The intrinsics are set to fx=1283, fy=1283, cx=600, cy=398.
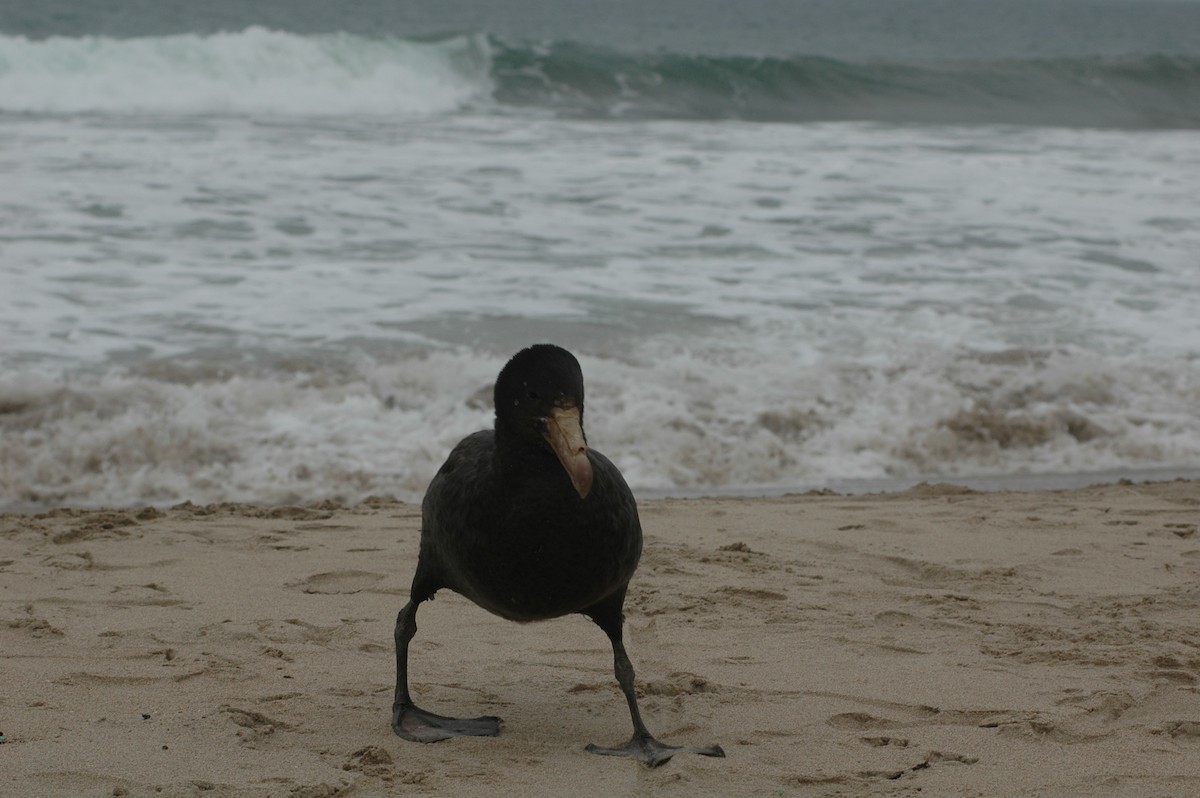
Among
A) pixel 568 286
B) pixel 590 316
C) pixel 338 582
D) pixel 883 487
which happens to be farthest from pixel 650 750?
pixel 568 286

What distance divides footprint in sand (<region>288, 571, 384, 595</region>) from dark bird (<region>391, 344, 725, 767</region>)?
151 cm

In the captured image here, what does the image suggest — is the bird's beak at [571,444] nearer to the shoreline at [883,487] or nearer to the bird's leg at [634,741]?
the bird's leg at [634,741]

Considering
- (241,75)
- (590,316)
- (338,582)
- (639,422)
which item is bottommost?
(338,582)

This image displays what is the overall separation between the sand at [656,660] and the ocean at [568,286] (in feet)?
4.29

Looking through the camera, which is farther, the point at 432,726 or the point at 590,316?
the point at 590,316

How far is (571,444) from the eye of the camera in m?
2.99

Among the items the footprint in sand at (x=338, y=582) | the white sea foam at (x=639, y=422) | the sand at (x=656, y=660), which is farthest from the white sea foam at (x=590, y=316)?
the footprint in sand at (x=338, y=582)

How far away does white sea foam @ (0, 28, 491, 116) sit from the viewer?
76.1ft

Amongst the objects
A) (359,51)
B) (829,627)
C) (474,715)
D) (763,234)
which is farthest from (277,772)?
(359,51)

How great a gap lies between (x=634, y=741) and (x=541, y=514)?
2.38 ft

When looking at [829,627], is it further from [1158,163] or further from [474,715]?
[1158,163]

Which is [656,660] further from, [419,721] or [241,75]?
[241,75]

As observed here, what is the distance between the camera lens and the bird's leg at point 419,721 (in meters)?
3.42

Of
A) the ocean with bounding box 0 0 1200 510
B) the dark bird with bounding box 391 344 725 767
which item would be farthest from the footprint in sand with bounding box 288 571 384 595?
the ocean with bounding box 0 0 1200 510
